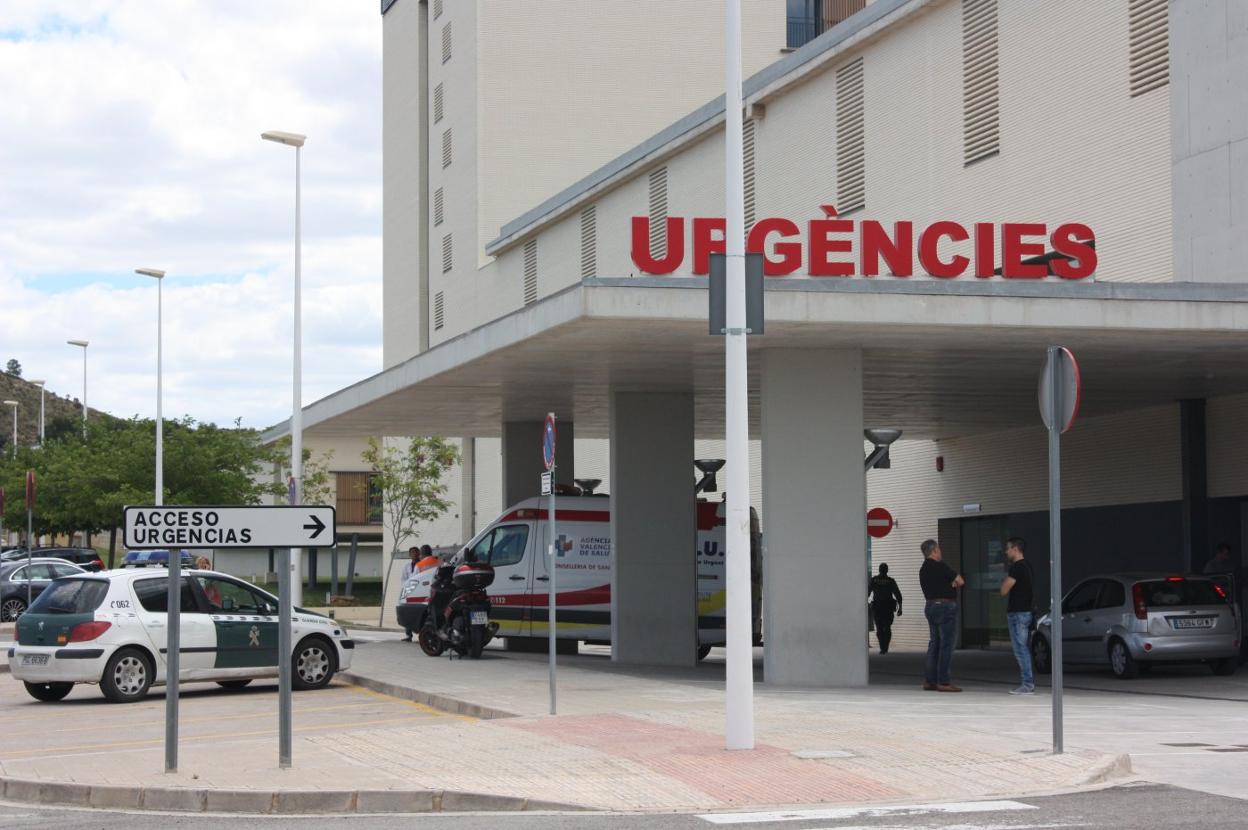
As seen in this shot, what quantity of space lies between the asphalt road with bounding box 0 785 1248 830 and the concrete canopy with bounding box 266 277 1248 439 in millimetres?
8162

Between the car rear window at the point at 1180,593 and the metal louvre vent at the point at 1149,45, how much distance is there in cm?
771

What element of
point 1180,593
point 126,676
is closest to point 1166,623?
point 1180,593

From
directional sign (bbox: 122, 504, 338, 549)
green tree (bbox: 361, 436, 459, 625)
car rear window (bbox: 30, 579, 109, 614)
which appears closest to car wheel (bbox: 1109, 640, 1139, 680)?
car rear window (bbox: 30, 579, 109, 614)

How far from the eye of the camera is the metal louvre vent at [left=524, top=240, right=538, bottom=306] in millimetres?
47750

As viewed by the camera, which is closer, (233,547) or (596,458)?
(233,547)

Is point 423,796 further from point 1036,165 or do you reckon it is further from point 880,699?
point 1036,165

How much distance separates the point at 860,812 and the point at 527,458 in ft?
67.0

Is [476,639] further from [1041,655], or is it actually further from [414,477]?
[414,477]

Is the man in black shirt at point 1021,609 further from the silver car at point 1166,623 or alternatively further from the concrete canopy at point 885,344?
the silver car at point 1166,623

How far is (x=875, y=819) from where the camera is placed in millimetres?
10039

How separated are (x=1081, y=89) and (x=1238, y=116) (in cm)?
336

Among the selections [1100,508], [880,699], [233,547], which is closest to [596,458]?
[1100,508]

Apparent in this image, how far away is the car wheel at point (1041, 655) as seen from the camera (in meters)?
24.3

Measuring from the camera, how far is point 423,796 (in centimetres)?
1095
